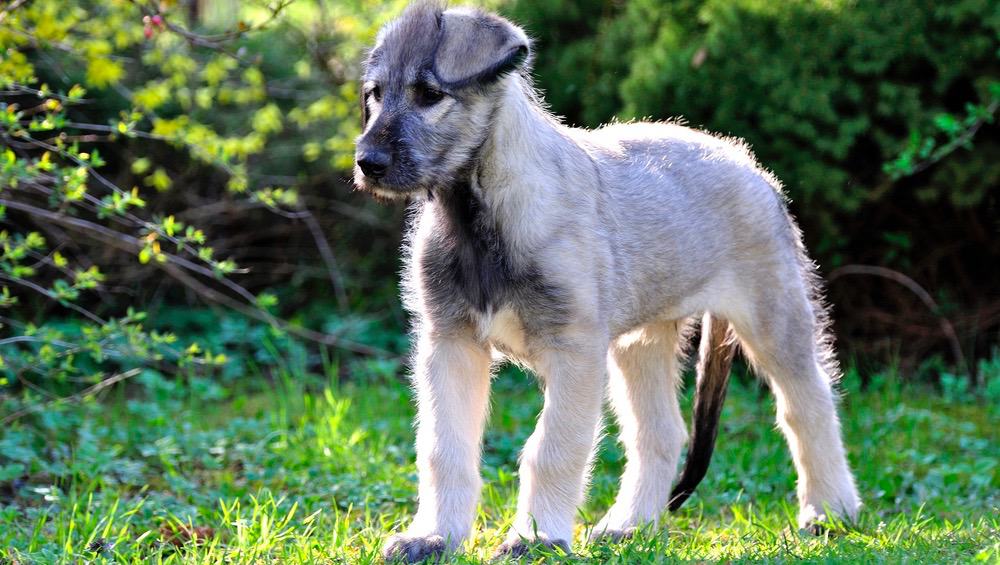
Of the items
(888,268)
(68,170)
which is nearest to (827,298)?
(888,268)

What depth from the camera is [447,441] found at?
14.6 feet

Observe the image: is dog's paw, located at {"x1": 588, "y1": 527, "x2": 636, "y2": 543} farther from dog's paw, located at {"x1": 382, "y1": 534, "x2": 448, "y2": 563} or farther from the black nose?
the black nose

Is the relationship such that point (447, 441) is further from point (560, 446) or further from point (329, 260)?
point (329, 260)

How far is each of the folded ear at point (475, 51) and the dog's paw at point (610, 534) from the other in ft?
5.98

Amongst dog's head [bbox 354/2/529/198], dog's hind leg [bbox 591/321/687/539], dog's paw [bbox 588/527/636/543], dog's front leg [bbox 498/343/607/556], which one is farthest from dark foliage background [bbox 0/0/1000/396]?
dog's paw [bbox 588/527/636/543]

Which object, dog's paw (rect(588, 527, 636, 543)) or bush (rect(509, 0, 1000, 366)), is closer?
dog's paw (rect(588, 527, 636, 543))

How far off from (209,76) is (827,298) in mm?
4659

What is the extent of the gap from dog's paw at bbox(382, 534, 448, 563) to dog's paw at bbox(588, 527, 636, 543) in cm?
64

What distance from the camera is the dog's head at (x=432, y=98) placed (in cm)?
425

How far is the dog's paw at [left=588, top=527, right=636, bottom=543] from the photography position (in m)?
4.57

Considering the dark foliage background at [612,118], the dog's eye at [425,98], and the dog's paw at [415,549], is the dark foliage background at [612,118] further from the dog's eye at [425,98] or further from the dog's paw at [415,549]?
the dog's paw at [415,549]

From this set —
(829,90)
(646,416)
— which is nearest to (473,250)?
(646,416)

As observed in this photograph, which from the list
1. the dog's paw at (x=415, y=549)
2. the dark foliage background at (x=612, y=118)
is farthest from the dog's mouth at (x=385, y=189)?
the dark foliage background at (x=612, y=118)

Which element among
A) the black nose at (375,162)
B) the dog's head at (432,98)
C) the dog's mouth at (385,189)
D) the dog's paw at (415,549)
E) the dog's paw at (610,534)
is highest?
the dog's head at (432,98)
